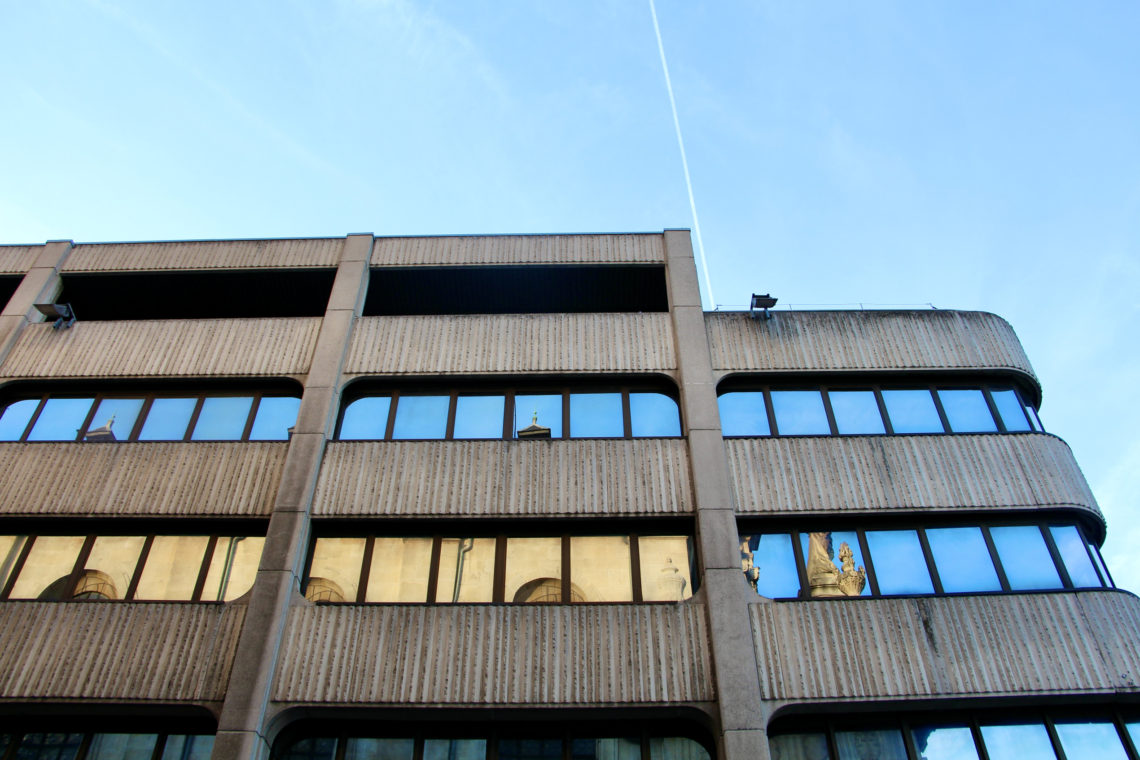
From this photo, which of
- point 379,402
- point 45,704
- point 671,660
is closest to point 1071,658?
point 671,660

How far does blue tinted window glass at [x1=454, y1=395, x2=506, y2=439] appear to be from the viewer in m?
17.3

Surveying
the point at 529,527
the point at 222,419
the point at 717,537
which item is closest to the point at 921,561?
the point at 717,537

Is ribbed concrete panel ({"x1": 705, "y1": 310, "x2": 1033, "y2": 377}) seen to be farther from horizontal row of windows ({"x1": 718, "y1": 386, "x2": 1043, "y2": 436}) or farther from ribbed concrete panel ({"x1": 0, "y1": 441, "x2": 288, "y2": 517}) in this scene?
ribbed concrete panel ({"x1": 0, "y1": 441, "x2": 288, "y2": 517})

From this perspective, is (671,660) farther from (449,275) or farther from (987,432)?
(449,275)

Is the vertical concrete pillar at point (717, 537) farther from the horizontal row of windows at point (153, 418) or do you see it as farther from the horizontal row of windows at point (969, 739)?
the horizontal row of windows at point (153, 418)

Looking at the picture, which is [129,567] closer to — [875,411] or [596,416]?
[596,416]

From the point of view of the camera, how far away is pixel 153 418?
17812 millimetres

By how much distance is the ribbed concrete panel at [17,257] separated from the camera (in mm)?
20625

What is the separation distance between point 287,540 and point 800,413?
11522mm

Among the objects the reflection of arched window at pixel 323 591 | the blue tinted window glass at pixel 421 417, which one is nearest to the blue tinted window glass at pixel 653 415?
the blue tinted window glass at pixel 421 417

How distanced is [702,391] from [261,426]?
33.8 feet

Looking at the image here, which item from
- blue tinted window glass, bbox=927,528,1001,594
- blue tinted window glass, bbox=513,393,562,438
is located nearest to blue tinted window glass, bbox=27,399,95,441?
blue tinted window glass, bbox=513,393,562,438

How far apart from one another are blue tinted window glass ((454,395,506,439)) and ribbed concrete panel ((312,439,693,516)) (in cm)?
74

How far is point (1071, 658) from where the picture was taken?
13562mm
